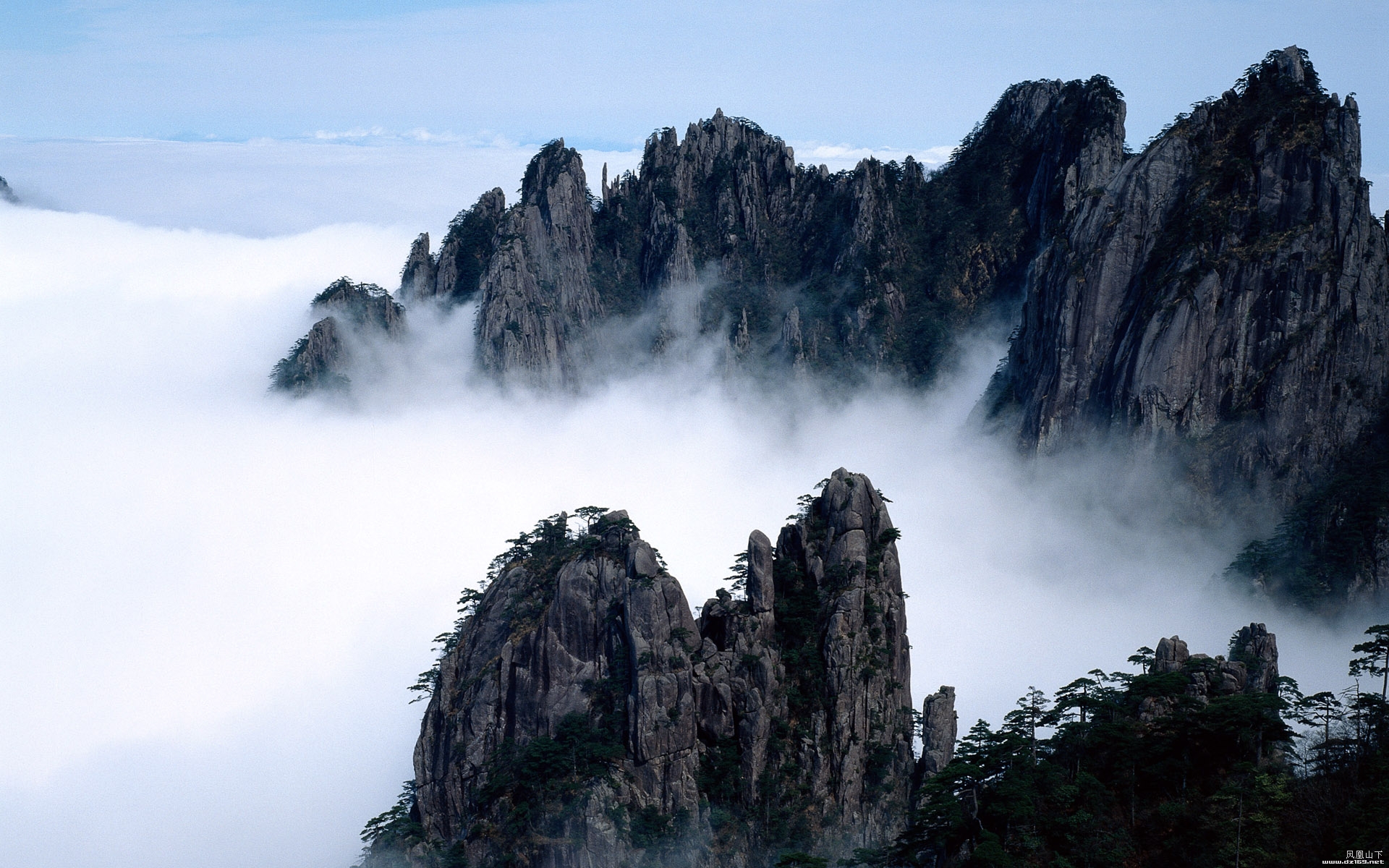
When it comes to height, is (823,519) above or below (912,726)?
above

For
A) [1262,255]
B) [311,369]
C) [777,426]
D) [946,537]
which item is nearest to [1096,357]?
[1262,255]

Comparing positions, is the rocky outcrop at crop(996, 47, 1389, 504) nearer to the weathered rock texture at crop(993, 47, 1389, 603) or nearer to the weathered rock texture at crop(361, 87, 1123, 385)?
the weathered rock texture at crop(993, 47, 1389, 603)

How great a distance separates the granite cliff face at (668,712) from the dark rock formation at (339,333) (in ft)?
349

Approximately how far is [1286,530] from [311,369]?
14297 centimetres

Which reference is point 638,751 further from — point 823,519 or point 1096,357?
point 1096,357

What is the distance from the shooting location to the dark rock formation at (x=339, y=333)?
582ft

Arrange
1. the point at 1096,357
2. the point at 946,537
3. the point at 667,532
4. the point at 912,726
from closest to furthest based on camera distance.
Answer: the point at 912,726
the point at 1096,357
the point at 946,537
the point at 667,532

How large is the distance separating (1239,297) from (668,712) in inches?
3603

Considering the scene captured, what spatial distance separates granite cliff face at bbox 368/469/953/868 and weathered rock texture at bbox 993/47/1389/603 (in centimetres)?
6470

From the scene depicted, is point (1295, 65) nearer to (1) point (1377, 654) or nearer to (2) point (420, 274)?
(1) point (1377, 654)

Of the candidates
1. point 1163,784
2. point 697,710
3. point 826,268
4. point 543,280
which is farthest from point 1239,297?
point 543,280

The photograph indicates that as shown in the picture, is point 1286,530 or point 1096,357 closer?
point 1286,530

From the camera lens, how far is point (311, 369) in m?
179

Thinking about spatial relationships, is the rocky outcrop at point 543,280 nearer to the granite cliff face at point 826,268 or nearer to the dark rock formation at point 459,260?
the granite cliff face at point 826,268
